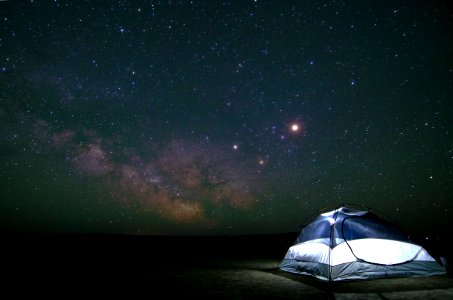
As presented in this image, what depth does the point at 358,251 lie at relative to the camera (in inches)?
296

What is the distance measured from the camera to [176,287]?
6586 millimetres

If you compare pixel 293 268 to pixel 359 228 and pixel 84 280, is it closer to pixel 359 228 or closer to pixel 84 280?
pixel 359 228

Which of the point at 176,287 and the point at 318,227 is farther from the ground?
the point at 318,227

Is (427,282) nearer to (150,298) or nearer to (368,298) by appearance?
(368,298)

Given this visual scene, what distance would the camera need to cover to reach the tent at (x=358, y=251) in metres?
7.21

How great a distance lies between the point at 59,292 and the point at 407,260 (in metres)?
8.49

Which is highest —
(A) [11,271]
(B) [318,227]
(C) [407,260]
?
(B) [318,227]

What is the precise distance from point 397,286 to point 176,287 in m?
4.96

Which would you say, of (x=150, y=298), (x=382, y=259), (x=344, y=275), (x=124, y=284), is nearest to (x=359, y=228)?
(x=382, y=259)

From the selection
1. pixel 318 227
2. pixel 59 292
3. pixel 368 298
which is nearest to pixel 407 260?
pixel 318 227

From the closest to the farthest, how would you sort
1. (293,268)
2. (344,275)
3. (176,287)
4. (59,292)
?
(59,292), (176,287), (344,275), (293,268)

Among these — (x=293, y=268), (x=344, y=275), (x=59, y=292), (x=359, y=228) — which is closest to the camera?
(x=59, y=292)

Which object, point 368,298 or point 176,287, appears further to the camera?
point 176,287

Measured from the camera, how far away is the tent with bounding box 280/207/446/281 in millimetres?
7215
